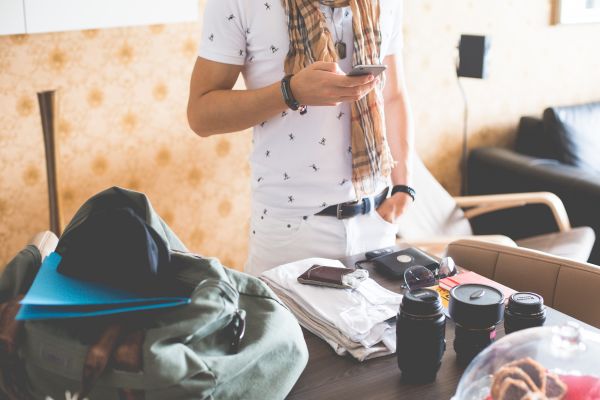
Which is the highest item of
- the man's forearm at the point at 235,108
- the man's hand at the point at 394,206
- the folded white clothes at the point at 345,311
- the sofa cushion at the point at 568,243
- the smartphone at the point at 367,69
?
the smartphone at the point at 367,69

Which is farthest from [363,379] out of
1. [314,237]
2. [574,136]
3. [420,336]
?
[574,136]

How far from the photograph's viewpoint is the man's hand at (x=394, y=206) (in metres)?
1.77

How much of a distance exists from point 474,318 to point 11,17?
1683 millimetres

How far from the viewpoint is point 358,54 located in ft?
5.40

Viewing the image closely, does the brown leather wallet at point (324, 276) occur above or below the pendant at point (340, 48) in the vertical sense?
below

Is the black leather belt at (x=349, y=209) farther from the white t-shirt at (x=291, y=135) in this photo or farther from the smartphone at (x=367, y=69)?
the smartphone at (x=367, y=69)

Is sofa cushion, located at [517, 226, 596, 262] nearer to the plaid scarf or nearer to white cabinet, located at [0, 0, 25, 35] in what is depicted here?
the plaid scarf

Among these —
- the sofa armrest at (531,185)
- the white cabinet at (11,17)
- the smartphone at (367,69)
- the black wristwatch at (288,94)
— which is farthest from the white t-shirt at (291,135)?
the sofa armrest at (531,185)

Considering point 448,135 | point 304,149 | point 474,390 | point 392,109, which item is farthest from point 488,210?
point 474,390

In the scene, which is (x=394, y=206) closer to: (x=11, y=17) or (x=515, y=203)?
(x=11, y=17)

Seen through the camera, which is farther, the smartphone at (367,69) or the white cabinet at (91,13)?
the white cabinet at (91,13)

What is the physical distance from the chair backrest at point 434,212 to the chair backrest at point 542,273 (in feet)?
5.00

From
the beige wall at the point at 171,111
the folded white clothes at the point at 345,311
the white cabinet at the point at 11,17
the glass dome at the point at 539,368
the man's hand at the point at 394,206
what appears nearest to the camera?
the glass dome at the point at 539,368

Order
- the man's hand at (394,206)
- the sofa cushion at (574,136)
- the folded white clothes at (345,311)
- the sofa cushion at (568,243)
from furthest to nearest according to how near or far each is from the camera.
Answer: the sofa cushion at (574,136), the sofa cushion at (568,243), the man's hand at (394,206), the folded white clothes at (345,311)
